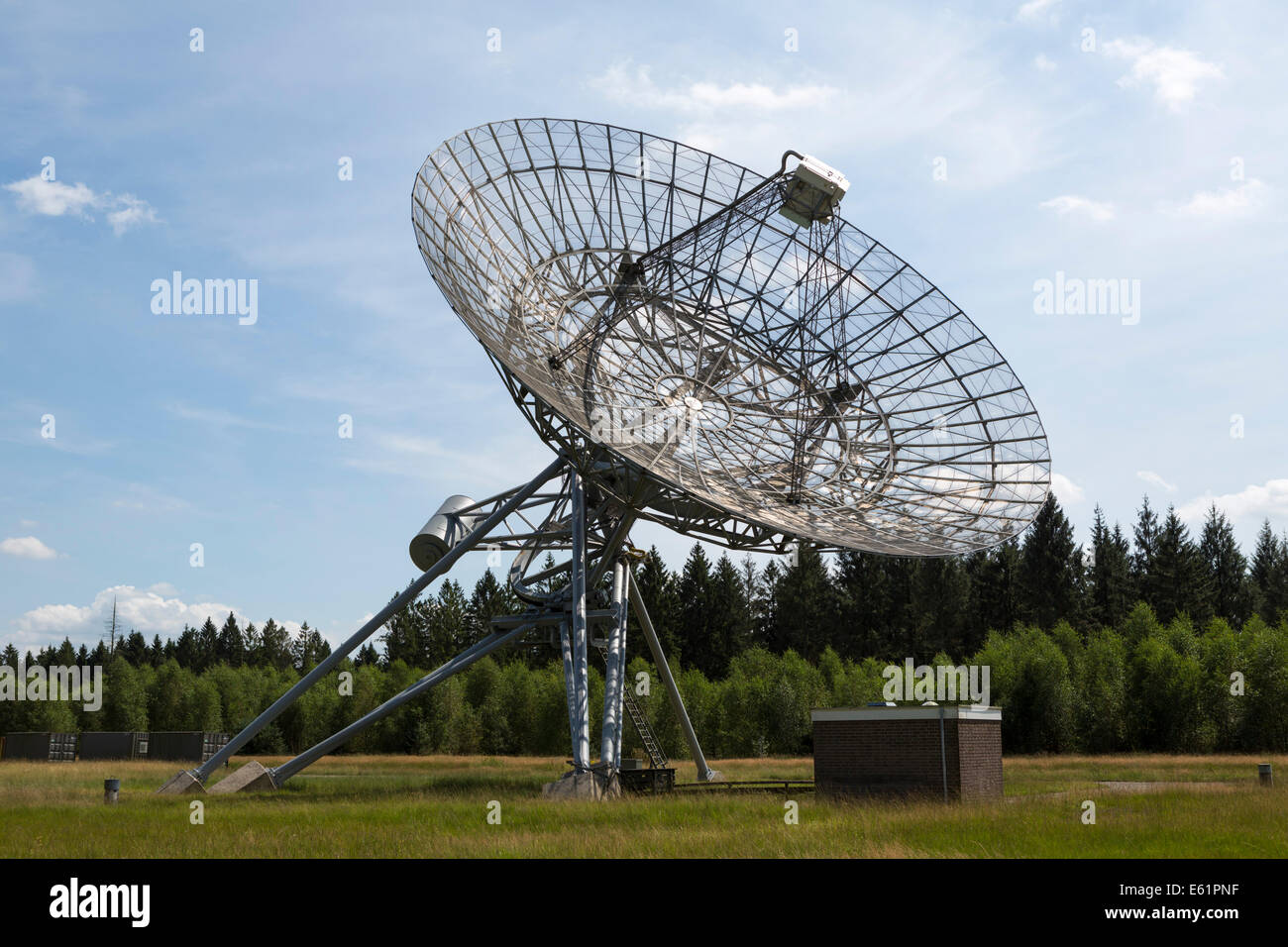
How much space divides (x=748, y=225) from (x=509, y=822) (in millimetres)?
16397

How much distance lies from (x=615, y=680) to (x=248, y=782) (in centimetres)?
1129

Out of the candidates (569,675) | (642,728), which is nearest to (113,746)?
(642,728)

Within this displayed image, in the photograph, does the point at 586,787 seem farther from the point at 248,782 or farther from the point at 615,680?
A: the point at 248,782

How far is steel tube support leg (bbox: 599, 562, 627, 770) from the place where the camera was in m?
30.0

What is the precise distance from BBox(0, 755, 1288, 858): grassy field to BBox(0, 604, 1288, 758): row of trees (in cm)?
1186

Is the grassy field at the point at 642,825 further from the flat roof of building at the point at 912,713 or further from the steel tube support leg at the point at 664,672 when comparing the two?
the steel tube support leg at the point at 664,672

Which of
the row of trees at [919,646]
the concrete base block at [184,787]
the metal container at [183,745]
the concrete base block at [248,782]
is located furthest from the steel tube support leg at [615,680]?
the metal container at [183,745]

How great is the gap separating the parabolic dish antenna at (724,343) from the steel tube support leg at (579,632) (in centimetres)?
149

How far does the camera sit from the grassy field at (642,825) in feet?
58.3

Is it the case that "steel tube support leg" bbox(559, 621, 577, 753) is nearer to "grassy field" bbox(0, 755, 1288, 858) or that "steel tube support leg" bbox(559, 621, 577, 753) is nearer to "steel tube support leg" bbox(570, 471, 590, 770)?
"steel tube support leg" bbox(570, 471, 590, 770)

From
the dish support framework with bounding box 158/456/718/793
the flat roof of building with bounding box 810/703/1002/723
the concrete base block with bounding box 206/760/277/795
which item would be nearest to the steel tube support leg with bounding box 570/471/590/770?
the dish support framework with bounding box 158/456/718/793

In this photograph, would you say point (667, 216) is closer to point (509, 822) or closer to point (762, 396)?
point (762, 396)

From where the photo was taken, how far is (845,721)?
91.4ft

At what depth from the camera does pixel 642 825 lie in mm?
21844
